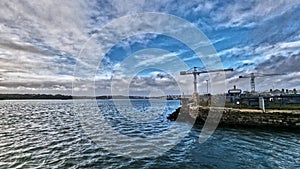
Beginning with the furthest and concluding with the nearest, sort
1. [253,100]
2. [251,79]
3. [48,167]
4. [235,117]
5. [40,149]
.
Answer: [251,79] < [253,100] < [235,117] < [40,149] < [48,167]

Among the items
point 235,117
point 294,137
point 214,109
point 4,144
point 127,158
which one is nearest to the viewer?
point 127,158

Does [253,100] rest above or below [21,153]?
above

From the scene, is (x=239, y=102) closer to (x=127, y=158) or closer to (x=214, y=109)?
(x=214, y=109)

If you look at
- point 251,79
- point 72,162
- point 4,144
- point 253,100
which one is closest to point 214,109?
point 253,100

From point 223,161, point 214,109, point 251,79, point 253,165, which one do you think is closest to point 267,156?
point 253,165

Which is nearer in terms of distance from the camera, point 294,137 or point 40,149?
point 40,149

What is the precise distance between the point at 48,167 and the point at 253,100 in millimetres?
33049

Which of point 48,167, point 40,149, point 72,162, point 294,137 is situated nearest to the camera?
point 48,167

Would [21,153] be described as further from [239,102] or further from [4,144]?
[239,102]

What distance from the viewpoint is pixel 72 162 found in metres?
10.3

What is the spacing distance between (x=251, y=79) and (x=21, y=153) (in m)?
84.5

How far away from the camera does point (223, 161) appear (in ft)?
33.9

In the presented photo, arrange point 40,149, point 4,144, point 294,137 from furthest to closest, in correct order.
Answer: point 294,137, point 4,144, point 40,149

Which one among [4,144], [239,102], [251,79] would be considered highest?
[251,79]
